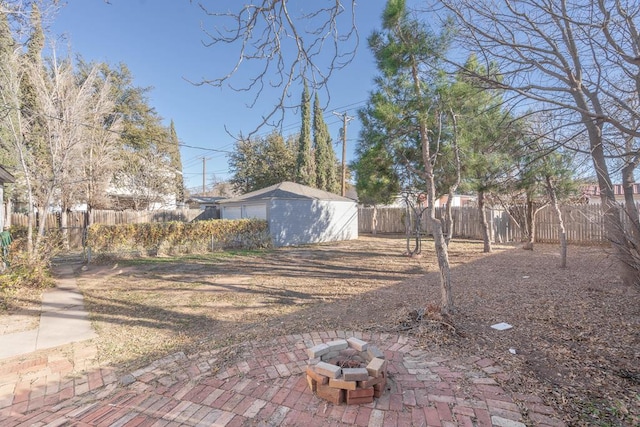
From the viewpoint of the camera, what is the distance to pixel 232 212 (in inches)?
614

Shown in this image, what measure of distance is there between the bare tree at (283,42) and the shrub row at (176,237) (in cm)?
889

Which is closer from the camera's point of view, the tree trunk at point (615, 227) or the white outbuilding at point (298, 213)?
the tree trunk at point (615, 227)

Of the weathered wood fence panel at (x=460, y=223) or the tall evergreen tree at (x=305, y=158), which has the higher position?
the tall evergreen tree at (x=305, y=158)

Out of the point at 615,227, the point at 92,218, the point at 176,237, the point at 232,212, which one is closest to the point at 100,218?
the point at 92,218

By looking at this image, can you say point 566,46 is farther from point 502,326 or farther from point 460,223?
point 460,223

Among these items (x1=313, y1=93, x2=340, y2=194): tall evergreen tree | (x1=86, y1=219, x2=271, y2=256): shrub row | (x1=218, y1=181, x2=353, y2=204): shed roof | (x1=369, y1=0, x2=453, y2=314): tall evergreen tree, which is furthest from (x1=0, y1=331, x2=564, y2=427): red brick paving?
(x1=313, y1=93, x2=340, y2=194): tall evergreen tree

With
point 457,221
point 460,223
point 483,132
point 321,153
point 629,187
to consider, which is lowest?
point 460,223

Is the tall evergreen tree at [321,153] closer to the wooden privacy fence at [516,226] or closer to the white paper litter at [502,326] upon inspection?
the wooden privacy fence at [516,226]

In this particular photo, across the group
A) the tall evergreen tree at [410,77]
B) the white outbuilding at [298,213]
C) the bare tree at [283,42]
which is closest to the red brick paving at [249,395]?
the tall evergreen tree at [410,77]

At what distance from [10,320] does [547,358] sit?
6.45 m

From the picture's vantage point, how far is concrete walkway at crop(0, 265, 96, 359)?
3574mm

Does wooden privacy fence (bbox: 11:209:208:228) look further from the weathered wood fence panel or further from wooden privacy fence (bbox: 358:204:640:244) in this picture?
wooden privacy fence (bbox: 358:204:640:244)

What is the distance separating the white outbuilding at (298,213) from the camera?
Result: 13.6 metres

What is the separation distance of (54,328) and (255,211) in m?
10.1
